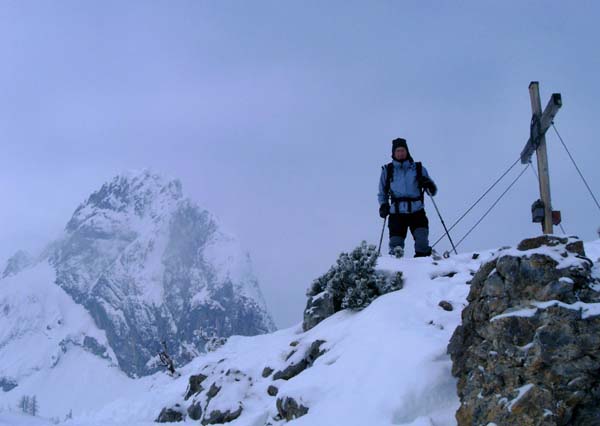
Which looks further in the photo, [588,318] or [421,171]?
[421,171]

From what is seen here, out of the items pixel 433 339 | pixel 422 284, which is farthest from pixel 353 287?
pixel 433 339

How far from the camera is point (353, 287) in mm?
12703

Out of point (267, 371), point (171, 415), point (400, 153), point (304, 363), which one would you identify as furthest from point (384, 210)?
point (171, 415)

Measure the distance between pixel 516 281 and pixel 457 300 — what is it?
11.4ft

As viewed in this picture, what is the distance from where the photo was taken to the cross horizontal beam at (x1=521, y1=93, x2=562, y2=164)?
9.16m

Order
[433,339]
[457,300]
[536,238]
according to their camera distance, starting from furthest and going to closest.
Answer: [457,300] → [433,339] → [536,238]

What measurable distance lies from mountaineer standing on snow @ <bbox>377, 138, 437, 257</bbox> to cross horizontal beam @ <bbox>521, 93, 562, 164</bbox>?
3.30 meters

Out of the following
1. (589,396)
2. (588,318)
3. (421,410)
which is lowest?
(421,410)

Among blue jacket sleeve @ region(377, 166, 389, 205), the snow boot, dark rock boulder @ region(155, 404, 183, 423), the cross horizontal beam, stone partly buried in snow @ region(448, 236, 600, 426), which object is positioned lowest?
dark rock boulder @ region(155, 404, 183, 423)

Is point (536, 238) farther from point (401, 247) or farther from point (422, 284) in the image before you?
point (401, 247)

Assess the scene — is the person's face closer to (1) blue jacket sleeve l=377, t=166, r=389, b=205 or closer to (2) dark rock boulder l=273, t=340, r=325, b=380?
(1) blue jacket sleeve l=377, t=166, r=389, b=205

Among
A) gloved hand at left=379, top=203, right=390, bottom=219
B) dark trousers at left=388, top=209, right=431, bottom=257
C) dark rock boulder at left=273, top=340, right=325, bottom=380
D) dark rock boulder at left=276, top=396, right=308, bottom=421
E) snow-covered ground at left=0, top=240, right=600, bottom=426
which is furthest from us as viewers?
dark trousers at left=388, top=209, right=431, bottom=257

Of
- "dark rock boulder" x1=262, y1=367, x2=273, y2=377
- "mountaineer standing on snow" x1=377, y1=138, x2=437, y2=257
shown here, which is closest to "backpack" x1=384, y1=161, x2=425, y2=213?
"mountaineer standing on snow" x1=377, y1=138, x2=437, y2=257

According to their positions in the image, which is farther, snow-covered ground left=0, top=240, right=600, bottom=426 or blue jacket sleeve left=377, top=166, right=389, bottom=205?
blue jacket sleeve left=377, top=166, right=389, bottom=205
